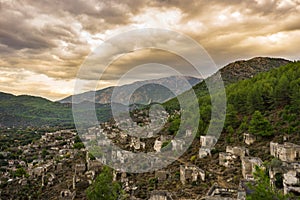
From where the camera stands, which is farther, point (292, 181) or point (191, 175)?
point (191, 175)

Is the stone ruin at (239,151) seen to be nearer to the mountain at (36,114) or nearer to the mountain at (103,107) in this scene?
the mountain at (103,107)

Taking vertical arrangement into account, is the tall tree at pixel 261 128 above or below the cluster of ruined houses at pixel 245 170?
above

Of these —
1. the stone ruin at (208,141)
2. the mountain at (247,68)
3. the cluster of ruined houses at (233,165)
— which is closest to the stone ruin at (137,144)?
the cluster of ruined houses at (233,165)

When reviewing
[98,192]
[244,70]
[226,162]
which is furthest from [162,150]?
[244,70]

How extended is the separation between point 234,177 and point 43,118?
145311mm

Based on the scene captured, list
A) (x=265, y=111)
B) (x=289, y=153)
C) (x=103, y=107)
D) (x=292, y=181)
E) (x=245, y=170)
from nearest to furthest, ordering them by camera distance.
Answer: (x=292, y=181) → (x=289, y=153) → (x=245, y=170) → (x=265, y=111) → (x=103, y=107)

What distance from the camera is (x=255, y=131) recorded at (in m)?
26.0

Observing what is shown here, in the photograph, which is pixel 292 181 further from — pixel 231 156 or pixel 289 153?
pixel 231 156

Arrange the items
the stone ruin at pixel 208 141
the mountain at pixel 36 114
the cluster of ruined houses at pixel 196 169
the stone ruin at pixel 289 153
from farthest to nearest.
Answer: the mountain at pixel 36 114 < the stone ruin at pixel 208 141 < the stone ruin at pixel 289 153 < the cluster of ruined houses at pixel 196 169

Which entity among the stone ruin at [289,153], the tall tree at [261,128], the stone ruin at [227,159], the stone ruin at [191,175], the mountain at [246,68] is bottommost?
the stone ruin at [191,175]

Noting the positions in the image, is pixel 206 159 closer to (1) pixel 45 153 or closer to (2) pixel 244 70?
(1) pixel 45 153

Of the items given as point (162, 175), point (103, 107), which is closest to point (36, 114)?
point (103, 107)

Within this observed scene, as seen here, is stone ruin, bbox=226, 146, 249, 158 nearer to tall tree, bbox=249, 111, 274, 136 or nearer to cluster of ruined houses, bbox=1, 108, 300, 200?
cluster of ruined houses, bbox=1, 108, 300, 200

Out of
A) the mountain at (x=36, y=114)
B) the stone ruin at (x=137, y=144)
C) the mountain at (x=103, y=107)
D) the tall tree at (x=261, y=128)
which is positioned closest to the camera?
the tall tree at (x=261, y=128)
